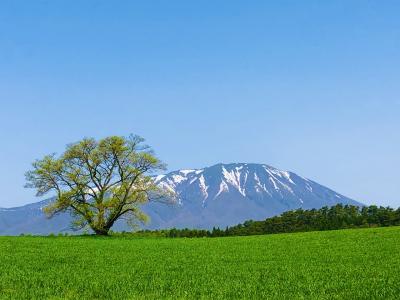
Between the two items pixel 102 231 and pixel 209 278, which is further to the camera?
pixel 102 231

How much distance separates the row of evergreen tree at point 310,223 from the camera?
296 feet

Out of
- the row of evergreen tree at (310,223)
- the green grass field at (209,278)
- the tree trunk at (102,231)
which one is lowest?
the green grass field at (209,278)

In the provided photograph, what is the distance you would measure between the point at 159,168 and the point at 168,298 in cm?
6929

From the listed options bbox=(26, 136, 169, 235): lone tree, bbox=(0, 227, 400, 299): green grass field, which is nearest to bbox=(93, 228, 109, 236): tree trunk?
bbox=(26, 136, 169, 235): lone tree

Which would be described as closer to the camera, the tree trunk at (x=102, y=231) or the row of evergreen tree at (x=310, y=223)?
the tree trunk at (x=102, y=231)

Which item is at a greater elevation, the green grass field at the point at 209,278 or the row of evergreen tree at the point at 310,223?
the row of evergreen tree at the point at 310,223

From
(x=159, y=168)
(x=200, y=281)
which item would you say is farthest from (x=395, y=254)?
(x=159, y=168)

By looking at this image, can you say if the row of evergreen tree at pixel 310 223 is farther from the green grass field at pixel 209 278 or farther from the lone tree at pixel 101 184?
the green grass field at pixel 209 278

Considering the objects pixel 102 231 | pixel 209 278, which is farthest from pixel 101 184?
pixel 209 278

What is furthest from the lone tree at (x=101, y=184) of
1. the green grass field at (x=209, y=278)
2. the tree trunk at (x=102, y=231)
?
the green grass field at (x=209, y=278)

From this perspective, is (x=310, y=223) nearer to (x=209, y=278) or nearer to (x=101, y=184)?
(x=101, y=184)

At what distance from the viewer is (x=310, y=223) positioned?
103 meters

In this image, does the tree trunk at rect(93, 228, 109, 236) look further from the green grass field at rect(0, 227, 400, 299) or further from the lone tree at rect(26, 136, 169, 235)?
the green grass field at rect(0, 227, 400, 299)

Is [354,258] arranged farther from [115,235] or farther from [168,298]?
[115,235]
